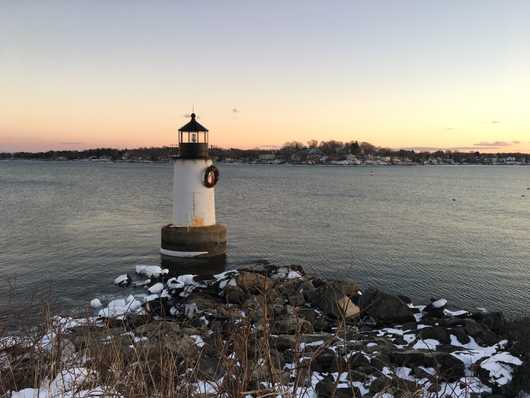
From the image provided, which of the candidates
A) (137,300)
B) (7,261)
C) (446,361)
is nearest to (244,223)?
(7,261)

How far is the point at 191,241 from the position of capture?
62.1 feet

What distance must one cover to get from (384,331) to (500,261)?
13.9 meters

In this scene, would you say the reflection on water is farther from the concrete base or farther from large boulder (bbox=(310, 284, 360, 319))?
large boulder (bbox=(310, 284, 360, 319))

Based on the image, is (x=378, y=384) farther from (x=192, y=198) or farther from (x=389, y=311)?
(x=192, y=198)

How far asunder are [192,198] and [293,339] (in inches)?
477

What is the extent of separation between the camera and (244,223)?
3072cm

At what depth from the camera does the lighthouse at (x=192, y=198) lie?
18.8 metres

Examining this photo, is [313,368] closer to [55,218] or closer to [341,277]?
[341,277]

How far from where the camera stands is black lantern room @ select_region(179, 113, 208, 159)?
18766 mm

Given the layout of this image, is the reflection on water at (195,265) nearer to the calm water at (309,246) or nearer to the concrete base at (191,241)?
the concrete base at (191,241)

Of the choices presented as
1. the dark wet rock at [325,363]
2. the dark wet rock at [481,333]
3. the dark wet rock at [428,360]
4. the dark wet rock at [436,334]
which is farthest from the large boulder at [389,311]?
the dark wet rock at [325,363]

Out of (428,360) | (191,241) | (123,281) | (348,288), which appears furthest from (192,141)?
(428,360)

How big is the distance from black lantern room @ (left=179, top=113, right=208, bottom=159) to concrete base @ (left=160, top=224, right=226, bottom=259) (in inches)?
133

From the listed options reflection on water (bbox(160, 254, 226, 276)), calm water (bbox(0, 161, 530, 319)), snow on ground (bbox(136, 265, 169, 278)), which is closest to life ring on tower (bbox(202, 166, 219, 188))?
reflection on water (bbox(160, 254, 226, 276))
